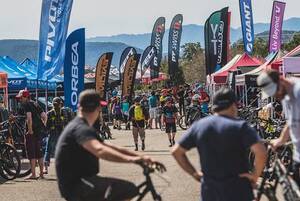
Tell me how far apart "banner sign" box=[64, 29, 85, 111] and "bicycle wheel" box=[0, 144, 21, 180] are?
7.25 feet

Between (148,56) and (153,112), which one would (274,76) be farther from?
(148,56)

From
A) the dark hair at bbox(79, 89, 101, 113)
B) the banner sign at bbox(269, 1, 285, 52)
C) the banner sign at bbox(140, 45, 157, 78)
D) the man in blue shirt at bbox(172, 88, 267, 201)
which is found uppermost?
the banner sign at bbox(269, 1, 285, 52)

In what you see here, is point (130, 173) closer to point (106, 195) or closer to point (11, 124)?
point (11, 124)

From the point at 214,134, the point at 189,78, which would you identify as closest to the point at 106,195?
the point at 214,134

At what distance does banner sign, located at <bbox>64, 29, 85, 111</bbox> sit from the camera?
15.5 metres

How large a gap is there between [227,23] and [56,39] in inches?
643

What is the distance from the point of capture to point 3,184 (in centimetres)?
1294

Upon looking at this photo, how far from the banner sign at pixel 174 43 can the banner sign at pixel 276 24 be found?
12.9 metres

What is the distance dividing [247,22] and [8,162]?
1903 cm

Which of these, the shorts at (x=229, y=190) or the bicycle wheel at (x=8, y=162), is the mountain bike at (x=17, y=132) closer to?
the bicycle wheel at (x=8, y=162)

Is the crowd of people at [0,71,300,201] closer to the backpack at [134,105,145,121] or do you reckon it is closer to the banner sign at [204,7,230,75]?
the backpack at [134,105,145,121]

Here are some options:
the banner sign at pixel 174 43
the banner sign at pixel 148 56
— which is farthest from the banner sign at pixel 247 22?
the banner sign at pixel 148 56

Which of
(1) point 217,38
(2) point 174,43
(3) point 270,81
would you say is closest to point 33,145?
(3) point 270,81

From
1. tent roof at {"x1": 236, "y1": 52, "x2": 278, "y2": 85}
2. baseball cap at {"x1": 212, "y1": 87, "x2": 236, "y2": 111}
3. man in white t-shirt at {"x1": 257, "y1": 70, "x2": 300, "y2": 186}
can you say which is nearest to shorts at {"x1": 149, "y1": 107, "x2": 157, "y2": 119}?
tent roof at {"x1": 236, "y1": 52, "x2": 278, "y2": 85}
